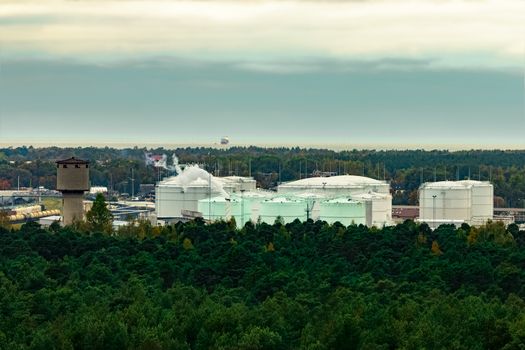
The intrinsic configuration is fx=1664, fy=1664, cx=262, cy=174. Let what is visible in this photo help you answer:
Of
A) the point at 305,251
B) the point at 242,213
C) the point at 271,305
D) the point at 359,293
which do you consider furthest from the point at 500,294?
the point at 242,213

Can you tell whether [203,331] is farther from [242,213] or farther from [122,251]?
[242,213]

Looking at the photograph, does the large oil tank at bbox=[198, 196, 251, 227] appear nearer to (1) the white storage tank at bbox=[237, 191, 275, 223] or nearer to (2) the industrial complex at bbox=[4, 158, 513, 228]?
(2) the industrial complex at bbox=[4, 158, 513, 228]

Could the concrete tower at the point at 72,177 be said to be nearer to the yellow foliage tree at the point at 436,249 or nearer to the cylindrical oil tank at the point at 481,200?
the yellow foliage tree at the point at 436,249

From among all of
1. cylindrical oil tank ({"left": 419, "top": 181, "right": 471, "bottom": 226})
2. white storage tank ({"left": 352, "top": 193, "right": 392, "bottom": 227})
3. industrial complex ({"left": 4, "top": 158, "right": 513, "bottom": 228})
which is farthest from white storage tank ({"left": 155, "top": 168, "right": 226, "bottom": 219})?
cylindrical oil tank ({"left": 419, "top": 181, "right": 471, "bottom": 226})

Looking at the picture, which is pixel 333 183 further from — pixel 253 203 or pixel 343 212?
pixel 343 212

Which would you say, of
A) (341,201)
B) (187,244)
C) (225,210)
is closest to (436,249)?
(187,244)

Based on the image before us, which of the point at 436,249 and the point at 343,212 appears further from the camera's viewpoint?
the point at 343,212
